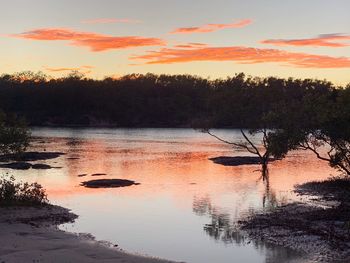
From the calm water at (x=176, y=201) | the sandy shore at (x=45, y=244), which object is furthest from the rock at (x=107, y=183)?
the sandy shore at (x=45, y=244)

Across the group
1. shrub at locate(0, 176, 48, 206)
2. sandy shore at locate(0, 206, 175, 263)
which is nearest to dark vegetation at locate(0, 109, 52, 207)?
shrub at locate(0, 176, 48, 206)

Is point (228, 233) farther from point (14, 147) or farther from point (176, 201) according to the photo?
point (14, 147)

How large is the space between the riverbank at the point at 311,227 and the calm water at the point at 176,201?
1.24m

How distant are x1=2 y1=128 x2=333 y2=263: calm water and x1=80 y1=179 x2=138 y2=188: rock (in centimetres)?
146

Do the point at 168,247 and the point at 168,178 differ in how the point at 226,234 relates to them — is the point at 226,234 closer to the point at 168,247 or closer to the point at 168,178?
the point at 168,247

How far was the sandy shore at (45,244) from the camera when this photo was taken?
25156mm

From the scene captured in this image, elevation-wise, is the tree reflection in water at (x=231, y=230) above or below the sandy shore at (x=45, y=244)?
below

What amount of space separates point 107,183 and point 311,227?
2861 centimetres

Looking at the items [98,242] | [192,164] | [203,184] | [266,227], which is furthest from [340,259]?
[192,164]

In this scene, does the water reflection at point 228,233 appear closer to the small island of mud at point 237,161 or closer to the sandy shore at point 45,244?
the sandy shore at point 45,244

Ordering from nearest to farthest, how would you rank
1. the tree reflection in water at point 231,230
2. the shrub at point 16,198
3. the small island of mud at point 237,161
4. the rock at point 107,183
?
the tree reflection in water at point 231,230 < the shrub at point 16,198 < the rock at point 107,183 < the small island of mud at point 237,161

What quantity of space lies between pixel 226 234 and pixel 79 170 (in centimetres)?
3938

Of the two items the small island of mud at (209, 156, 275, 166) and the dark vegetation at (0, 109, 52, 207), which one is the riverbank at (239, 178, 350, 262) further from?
the small island of mud at (209, 156, 275, 166)

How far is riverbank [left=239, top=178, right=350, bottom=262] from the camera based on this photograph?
2785 cm
